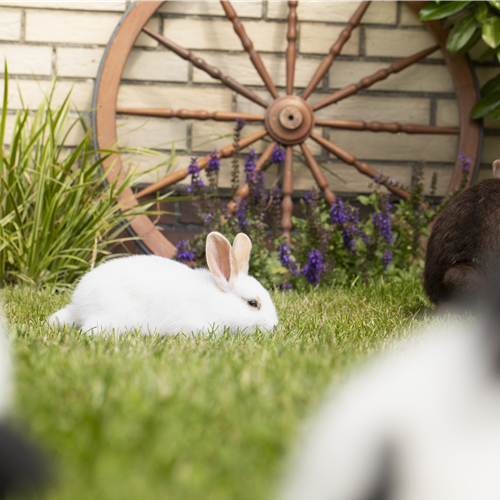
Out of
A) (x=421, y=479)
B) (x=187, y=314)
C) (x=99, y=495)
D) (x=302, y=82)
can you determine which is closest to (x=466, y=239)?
(x=187, y=314)

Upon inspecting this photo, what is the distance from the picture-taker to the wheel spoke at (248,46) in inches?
106

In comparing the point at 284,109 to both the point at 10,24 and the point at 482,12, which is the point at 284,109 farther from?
the point at 10,24

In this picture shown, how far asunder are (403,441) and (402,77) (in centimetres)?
283

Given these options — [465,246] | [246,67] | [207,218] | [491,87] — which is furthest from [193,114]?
[465,246]

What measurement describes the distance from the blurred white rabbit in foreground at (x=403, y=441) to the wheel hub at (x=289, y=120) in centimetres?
→ 199

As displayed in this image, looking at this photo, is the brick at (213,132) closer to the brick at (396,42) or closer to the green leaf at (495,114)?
the brick at (396,42)

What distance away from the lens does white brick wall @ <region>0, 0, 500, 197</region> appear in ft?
9.36

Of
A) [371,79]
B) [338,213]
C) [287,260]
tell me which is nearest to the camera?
[287,260]

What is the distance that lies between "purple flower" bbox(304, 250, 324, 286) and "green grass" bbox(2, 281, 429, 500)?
993mm

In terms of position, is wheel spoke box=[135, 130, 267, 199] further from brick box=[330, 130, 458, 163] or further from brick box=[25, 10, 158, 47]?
brick box=[25, 10, 158, 47]

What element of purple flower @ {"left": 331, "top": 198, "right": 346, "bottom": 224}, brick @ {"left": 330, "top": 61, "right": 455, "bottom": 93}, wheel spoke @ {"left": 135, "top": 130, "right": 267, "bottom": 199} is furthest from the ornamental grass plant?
brick @ {"left": 330, "top": 61, "right": 455, "bottom": 93}

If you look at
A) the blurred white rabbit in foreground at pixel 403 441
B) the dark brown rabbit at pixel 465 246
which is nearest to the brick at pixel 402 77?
the dark brown rabbit at pixel 465 246

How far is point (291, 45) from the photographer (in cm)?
273

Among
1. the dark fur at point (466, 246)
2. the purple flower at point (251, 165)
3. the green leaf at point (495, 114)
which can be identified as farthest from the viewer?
the green leaf at point (495, 114)
